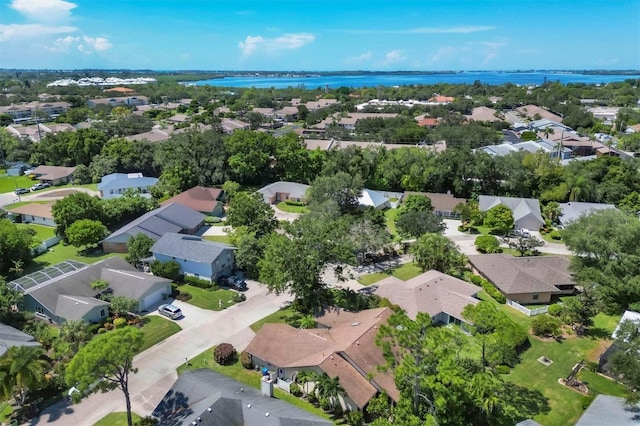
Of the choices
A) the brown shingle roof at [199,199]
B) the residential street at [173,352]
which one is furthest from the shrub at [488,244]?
the brown shingle roof at [199,199]

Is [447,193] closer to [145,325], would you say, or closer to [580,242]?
[580,242]

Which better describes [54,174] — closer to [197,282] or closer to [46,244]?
[46,244]

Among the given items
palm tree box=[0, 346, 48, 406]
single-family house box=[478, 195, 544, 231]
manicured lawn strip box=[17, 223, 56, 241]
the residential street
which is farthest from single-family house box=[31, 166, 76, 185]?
single-family house box=[478, 195, 544, 231]

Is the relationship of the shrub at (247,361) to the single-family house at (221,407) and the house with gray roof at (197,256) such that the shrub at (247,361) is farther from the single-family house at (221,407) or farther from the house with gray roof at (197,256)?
the house with gray roof at (197,256)

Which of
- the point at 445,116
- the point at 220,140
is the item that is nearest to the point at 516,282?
the point at 220,140

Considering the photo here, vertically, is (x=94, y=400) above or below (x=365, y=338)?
below

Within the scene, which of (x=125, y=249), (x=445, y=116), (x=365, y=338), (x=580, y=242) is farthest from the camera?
(x=445, y=116)
